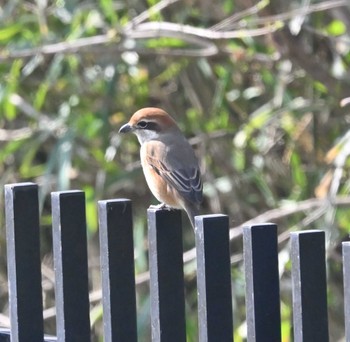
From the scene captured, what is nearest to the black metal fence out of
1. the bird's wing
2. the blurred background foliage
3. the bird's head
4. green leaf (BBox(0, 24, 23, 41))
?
the bird's wing

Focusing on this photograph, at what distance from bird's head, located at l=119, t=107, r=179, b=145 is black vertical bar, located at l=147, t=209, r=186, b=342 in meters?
2.71

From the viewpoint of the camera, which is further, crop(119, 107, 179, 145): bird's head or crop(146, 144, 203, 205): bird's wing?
crop(119, 107, 179, 145): bird's head

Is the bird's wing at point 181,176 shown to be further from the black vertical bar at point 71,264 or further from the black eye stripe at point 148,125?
the black vertical bar at point 71,264

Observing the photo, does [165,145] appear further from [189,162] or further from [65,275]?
[65,275]

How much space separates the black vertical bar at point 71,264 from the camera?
242 cm

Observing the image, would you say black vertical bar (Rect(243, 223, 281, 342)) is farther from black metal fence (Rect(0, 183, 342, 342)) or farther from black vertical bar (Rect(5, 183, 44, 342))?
black vertical bar (Rect(5, 183, 44, 342))

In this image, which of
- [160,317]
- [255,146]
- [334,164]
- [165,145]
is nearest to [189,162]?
[165,145]

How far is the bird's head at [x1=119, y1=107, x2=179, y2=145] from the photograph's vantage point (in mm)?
5086

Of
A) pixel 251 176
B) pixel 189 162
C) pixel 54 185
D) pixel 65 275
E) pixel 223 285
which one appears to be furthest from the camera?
pixel 54 185

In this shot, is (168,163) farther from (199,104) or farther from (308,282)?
(308,282)

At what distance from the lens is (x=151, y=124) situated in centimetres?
513

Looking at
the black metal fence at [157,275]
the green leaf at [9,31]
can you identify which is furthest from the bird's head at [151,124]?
the black metal fence at [157,275]

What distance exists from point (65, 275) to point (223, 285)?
0.39 m

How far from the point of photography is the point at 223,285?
7.41ft
